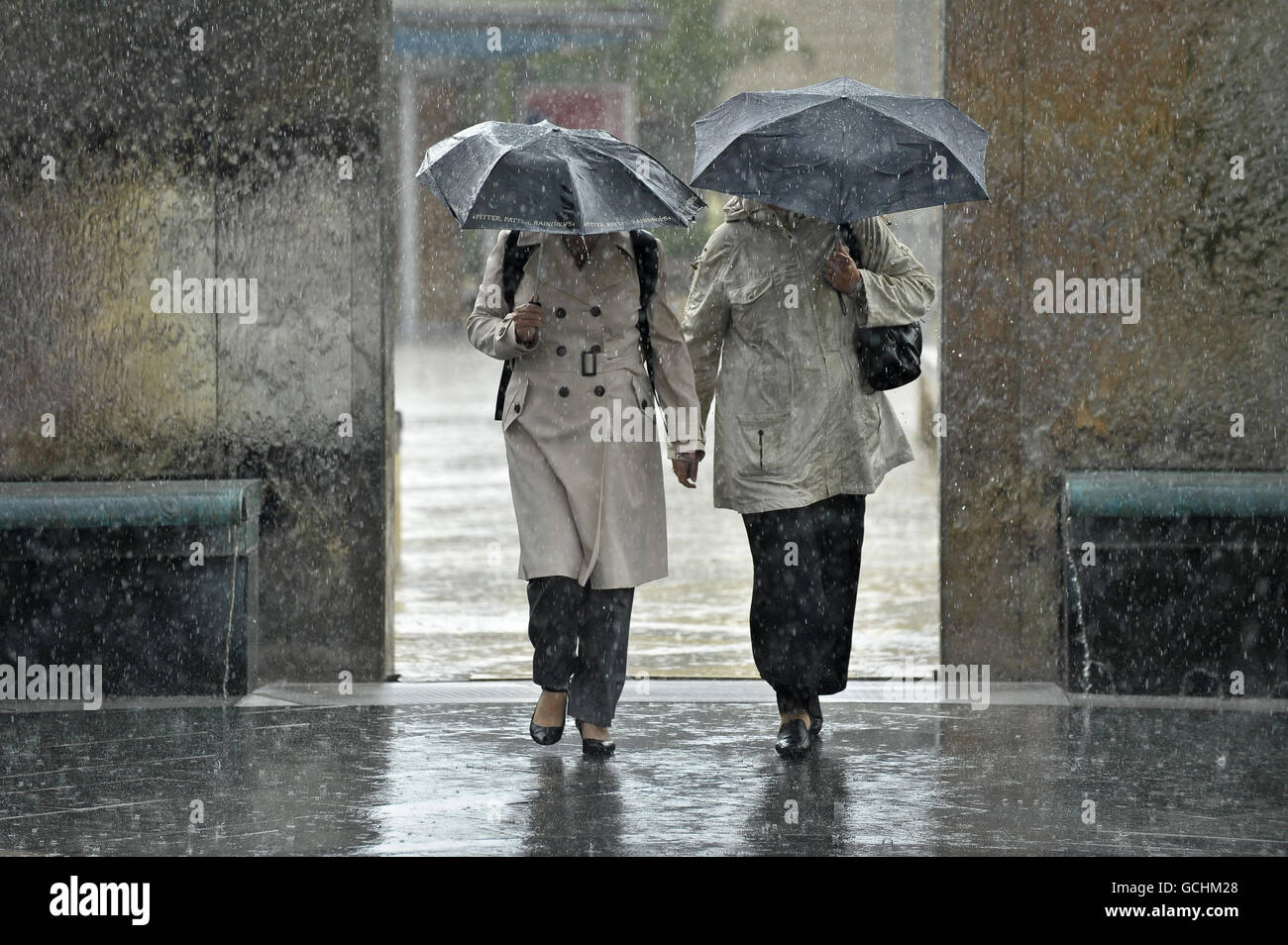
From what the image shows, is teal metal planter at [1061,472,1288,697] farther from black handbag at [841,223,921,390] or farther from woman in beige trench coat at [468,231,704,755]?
woman in beige trench coat at [468,231,704,755]

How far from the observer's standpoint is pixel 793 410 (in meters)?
6.21

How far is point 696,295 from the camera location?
635 cm

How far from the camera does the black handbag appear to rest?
Result: 621 cm

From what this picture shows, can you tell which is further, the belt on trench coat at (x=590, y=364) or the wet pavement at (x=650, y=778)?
the belt on trench coat at (x=590, y=364)

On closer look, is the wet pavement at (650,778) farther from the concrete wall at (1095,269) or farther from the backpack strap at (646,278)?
the backpack strap at (646,278)

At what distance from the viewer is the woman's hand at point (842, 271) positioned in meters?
6.08

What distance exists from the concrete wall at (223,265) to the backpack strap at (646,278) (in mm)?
1660

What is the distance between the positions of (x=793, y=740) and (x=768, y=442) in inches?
39.2

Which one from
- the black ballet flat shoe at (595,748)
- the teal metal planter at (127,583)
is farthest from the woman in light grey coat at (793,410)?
the teal metal planter at (127,583)

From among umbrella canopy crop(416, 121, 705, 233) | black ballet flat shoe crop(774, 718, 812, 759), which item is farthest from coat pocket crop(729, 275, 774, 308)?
black ballet flat shoe crop(774, 718, 812, 759)

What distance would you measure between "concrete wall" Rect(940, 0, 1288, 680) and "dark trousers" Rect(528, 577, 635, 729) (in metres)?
1.88

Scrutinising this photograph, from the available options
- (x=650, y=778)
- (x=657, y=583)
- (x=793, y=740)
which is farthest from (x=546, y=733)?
(x=657, y=583)

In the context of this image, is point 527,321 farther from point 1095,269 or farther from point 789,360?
point 1095,269
